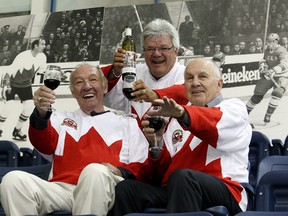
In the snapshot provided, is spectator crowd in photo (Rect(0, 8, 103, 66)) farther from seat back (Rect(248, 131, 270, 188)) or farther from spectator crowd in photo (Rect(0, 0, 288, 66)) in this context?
seat back (Rect(248, 131, 270, 188))

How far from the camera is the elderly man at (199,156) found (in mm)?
3416

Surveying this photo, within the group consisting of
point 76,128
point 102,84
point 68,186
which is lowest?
point 68,186

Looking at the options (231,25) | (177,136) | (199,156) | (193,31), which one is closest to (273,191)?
(199,156)

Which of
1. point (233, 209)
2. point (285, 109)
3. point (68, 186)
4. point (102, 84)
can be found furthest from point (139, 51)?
point (233, 209)

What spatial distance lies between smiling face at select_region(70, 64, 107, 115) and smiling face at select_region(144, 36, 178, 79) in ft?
1.06

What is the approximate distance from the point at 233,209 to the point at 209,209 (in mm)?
236

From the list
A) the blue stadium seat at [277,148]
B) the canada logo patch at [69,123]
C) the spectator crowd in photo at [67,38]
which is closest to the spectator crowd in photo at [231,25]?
the spectator crowd in photo at [67,38]

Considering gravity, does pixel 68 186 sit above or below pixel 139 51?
below

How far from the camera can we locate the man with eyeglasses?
4441mm

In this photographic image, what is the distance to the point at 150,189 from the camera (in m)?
3.76

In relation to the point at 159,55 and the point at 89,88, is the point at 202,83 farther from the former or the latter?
the point at 89,88

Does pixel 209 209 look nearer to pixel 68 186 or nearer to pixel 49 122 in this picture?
pixel 68 186

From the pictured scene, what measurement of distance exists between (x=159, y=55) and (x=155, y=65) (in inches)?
3.1

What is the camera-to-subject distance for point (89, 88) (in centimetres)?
441
